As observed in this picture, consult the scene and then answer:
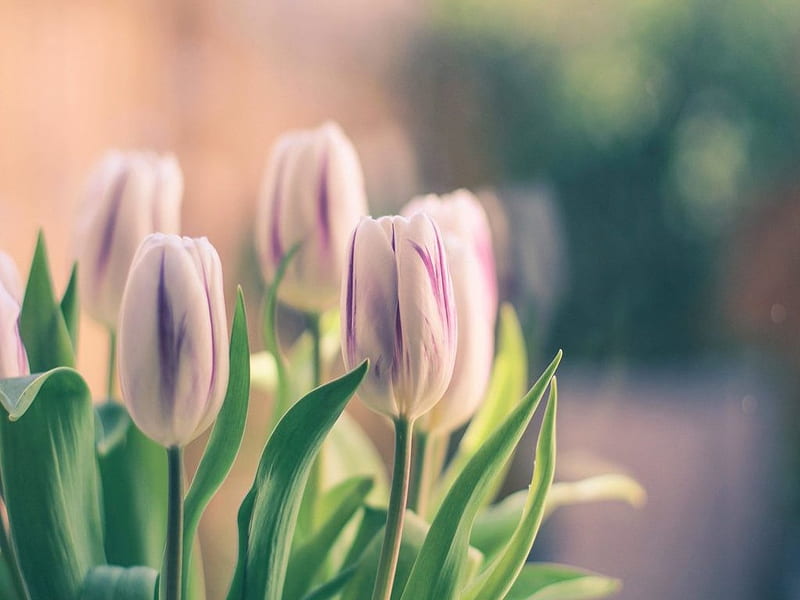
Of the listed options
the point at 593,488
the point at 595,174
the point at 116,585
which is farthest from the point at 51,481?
the point at 595,174

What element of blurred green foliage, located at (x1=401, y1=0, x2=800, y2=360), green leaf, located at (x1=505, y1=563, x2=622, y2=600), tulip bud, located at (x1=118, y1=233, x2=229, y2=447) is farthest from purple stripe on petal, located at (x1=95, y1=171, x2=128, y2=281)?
blurred green foliage, located at (x1=401, y1=0, x2=800, y2=360)

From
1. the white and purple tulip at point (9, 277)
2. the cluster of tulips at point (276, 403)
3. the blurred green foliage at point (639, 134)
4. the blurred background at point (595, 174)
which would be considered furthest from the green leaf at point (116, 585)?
the blurred green foliage at point (639, 134)

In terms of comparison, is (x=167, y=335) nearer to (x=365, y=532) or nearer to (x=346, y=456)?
(x=365, y=532)

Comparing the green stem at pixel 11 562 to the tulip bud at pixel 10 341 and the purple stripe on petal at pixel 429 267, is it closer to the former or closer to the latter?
the tulip bud at pixel 10 341

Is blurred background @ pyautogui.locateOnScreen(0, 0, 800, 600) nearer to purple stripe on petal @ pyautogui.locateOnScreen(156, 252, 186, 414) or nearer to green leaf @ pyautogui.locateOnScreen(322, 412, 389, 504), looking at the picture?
green leaf @ pyautogui.locateOnScreen(322, 412, 389, 504)

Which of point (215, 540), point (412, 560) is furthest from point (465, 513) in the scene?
point (215, 540)

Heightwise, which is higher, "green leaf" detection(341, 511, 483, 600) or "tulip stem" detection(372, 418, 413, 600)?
"tulip stem" detection(372, 418, 413, 600)
